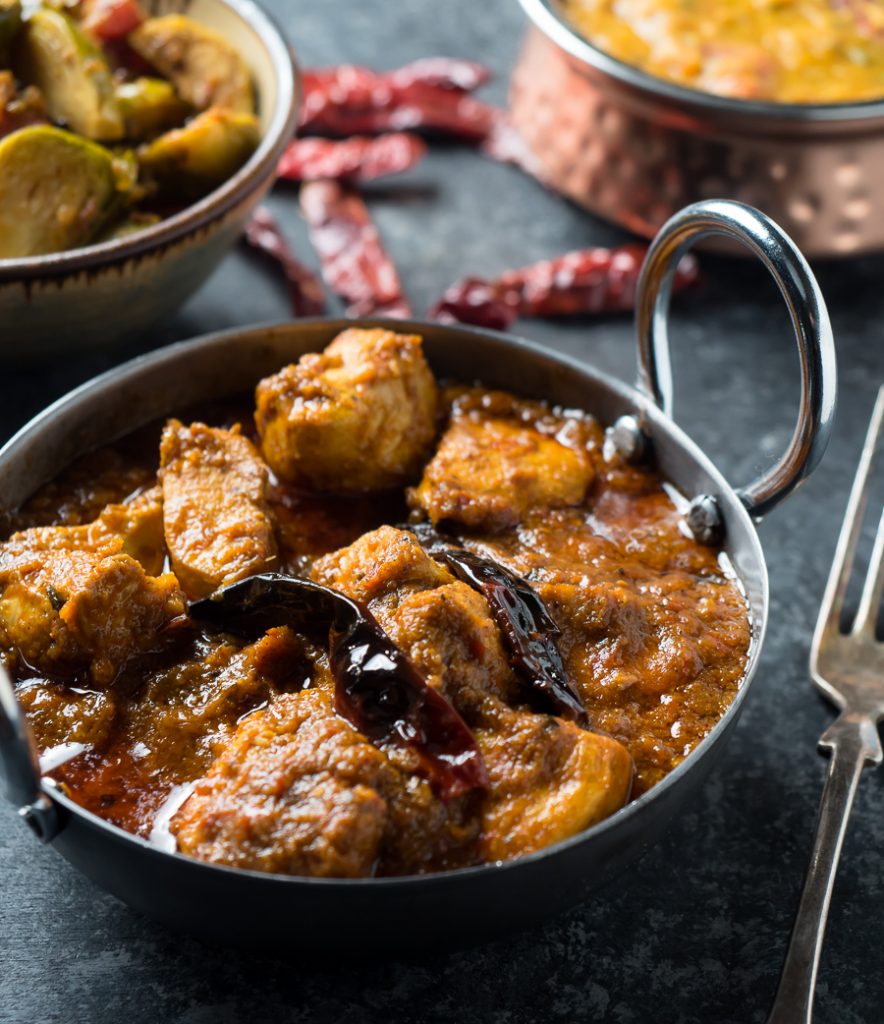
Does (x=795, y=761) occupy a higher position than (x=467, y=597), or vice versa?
(x=467, y=597)

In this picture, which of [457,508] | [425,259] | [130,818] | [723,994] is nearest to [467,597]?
[457,508]

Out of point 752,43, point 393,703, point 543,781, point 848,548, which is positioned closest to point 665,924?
point 543,781

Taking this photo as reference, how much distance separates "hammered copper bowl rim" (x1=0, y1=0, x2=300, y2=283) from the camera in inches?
112

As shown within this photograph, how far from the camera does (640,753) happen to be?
2111mm

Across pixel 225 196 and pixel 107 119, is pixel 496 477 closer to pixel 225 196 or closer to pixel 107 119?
pixel 225 196

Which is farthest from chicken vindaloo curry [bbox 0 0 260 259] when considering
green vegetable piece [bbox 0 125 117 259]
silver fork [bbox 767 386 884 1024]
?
silver fork [bbox 767 386 884 1024]

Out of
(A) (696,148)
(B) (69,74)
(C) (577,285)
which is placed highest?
(B) (69,74)

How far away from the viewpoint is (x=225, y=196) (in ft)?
10.1

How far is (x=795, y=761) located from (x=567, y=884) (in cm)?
94

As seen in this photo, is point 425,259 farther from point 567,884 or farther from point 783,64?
point 567,884

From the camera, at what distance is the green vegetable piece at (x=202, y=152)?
3.27 meters

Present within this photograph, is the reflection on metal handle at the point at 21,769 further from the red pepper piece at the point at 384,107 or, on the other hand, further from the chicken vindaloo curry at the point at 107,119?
the red pepper piece at the point at 384,107

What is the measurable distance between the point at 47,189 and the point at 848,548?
A: 2099 millimetres

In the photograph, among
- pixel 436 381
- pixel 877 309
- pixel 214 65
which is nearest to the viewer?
pixel 436 381
